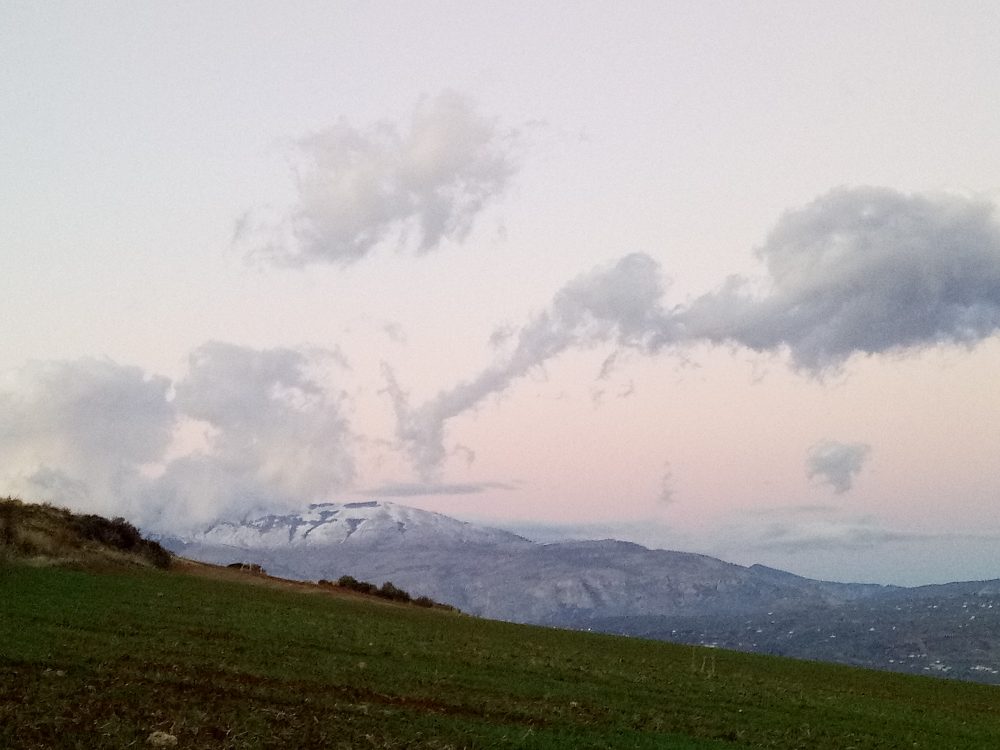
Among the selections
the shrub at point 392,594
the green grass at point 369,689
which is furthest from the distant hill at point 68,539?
the shrub at point 392,594

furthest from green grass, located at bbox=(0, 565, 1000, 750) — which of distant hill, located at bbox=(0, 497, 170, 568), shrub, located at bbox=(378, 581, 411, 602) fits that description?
shrub, located at bbox=(378, 581, 411, 602)

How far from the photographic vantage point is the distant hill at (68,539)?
6172cm

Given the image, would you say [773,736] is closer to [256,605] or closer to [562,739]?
[562,739]

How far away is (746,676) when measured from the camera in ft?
147

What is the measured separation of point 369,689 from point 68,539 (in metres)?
48.5

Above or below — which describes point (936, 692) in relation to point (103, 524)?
below

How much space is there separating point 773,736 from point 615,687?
7207mm

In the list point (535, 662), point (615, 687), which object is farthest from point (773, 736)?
point (535, 662)

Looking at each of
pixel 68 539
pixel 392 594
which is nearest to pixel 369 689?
pixel 68 539

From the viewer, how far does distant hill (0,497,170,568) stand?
6172cm

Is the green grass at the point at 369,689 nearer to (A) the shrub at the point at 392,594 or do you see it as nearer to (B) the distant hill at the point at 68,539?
(B) the distant hill at the point at 68,539

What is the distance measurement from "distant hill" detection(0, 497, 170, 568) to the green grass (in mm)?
9028

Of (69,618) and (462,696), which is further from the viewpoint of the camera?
(69,618)

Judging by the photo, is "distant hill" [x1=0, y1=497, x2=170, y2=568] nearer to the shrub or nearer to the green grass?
the green grass
